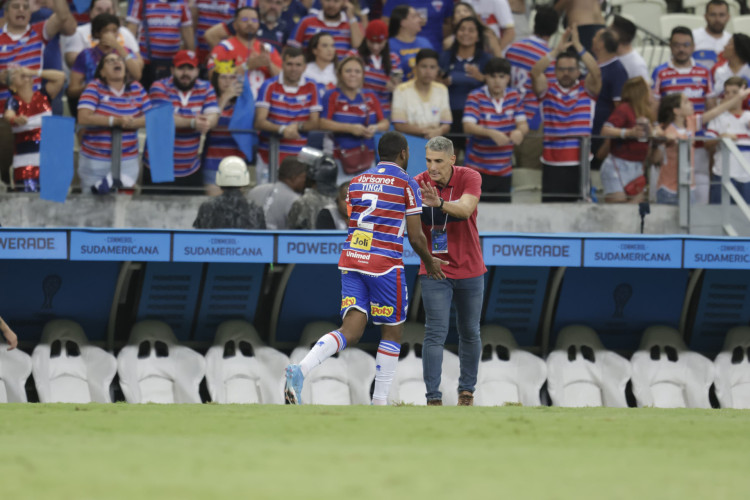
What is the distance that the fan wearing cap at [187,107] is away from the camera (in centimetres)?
1160

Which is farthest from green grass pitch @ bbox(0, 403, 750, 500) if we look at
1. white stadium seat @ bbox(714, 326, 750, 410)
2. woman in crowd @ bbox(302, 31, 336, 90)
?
woman in crowd @ bbox(302, 31, 336, 90)

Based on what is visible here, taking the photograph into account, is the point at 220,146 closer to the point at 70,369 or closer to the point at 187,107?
the point at 187,107

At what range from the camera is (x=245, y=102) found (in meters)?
12.1

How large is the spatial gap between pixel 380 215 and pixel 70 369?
3954 mm

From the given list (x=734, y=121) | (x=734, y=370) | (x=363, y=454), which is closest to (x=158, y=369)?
(x=734, y=370)

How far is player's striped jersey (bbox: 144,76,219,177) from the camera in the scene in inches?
458

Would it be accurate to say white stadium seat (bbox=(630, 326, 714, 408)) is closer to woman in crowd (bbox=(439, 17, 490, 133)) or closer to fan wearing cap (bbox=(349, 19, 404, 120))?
woman in crowd (bbox=(439, 17, 490, 133))

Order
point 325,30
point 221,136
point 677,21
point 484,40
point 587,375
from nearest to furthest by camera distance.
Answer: point 587,375 → point 221,136 → point 325,30 → point 484,40 → point 677,21

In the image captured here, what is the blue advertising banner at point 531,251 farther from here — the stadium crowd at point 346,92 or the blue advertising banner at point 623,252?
the stadium crowd at point 346,92

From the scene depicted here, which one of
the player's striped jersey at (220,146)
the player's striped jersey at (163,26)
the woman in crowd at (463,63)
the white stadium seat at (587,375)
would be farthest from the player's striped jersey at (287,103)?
the white stadium seat at (587,375)

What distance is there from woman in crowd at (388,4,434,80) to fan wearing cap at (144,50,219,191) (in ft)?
7.86

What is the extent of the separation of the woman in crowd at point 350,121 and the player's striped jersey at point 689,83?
356 cm

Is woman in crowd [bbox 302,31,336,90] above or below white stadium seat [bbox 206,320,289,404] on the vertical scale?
above

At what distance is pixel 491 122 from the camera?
40.0ft
